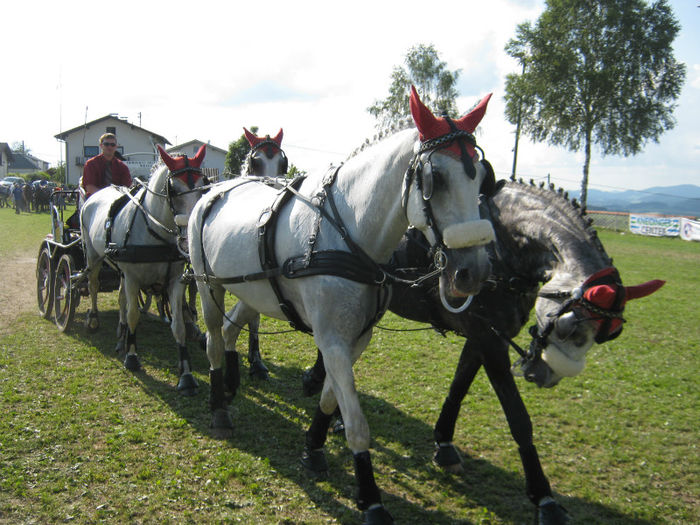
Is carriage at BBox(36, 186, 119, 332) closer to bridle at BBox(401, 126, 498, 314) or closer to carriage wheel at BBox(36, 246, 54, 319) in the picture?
carriage wheel at BBox(36, 246, 54, 319)

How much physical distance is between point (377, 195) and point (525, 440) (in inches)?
72.6

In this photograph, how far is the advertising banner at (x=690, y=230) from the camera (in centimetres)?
2748

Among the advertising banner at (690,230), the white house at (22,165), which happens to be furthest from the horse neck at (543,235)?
the white house at (22,165)

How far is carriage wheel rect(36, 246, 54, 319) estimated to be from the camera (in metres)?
8.21

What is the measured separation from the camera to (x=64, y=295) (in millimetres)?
7766

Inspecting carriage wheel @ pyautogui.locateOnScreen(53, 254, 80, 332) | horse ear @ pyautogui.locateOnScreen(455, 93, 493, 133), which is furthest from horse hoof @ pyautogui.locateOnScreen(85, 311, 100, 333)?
horse ear @ pyautogui.locateOnScreen(455, 93, 493, 133)

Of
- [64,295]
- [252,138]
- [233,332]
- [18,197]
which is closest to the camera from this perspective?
[233,332]

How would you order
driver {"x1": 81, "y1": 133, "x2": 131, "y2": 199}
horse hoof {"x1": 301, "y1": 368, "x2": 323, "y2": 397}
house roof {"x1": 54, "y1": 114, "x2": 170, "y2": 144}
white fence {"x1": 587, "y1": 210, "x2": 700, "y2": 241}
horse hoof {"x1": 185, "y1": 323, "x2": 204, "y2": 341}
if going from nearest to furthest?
1. horse hoof {"x1": 301, "y1": 368, "x2": 323, "y2": 397}
2. horse hoof {"x1": 185, "y1": 323, "x2": 204, "y2": 341}
3. driver {"x1": 81, "y1": 133, "x2": 131, "y2": 199}
4. white fence {"x1": 587, "y1": 210, "x2": 700, "y2": 241}
5. house roof {"x1": 54, "y1": 114, "x2": 170, "y2": 144}

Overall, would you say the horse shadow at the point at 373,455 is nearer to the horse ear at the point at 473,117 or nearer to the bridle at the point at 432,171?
the bridle at the point at 432,171

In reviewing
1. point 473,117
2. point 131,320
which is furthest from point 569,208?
point 131,320

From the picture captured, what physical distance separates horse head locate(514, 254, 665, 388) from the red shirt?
7.05m

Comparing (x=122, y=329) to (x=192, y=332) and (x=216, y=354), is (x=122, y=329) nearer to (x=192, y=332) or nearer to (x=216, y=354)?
(x=192, y=332)

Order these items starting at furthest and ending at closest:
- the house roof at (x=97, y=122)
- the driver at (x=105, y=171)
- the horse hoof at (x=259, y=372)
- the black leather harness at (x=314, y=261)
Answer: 1. the house roof at (x=97, y=122)
2. the driver at (x=105, y=171)
3. the horse hoof at (x=259, y=372)
4. the black leather harness at (x=314, y=261)

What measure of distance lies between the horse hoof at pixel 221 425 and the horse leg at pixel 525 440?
2.41 meters
